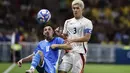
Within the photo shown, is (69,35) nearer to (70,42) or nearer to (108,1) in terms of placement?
(70,42)

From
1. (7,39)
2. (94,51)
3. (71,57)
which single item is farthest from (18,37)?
(71,57)

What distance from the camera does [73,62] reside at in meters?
11.4

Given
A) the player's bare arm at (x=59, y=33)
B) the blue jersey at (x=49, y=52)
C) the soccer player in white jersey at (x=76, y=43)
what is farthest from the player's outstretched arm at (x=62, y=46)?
the soccer player in white jersey at (x=76, y=43)

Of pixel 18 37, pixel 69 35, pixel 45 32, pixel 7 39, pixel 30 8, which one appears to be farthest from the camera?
pixel 30 8

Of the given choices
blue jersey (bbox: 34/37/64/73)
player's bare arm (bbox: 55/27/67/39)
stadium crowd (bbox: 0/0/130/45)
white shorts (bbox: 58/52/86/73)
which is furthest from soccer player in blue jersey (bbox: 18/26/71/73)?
stadium crowd (bbox: 0/0/130/45)

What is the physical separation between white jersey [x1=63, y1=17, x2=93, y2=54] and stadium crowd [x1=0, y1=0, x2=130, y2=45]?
608 inches

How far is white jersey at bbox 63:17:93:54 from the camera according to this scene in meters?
11.3

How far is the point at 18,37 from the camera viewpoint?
24.9 metres

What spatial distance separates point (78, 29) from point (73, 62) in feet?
2.39

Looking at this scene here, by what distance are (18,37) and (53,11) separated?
5.81m

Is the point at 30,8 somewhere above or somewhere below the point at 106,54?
above

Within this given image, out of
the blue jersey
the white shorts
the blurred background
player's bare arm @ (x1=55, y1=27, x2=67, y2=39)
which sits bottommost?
the blurred background

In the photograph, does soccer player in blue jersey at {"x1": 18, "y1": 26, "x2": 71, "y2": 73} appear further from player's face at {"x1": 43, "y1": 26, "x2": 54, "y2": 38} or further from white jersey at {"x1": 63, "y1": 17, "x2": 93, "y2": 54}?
white jersey at {"x1": 63, "y1": 17, "x2": 93, "y2": 54}

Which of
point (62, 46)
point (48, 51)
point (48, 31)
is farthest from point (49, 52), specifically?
point (48, 31)
